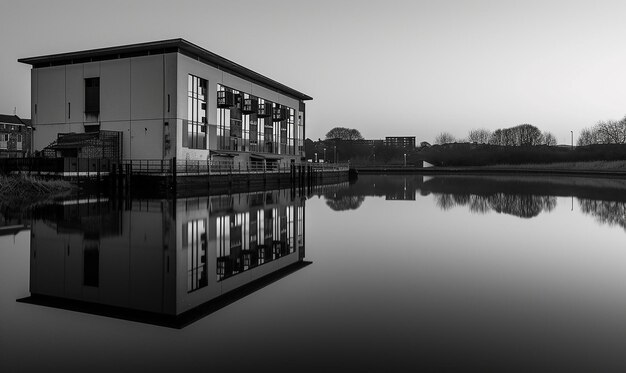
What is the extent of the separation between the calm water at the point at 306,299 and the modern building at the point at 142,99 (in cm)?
2137

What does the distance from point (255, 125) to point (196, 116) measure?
11533 millimetres

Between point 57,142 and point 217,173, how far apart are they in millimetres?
12451

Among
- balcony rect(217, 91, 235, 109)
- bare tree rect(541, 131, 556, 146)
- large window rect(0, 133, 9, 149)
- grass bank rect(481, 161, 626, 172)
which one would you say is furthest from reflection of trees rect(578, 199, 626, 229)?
bare tree rect(541, 131, 556, 146)

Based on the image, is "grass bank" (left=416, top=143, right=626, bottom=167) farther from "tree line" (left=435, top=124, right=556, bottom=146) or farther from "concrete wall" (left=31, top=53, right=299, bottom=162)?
"concrete wall" (left=31, top=53, right=299, bottom=162)

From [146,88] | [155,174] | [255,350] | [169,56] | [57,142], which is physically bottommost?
[255,350]

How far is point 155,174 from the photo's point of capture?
97.2 ft

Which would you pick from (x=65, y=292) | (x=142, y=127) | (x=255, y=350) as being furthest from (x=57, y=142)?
(x=255, y=350)

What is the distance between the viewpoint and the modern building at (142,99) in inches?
1346

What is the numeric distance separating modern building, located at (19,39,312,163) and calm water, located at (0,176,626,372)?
70.1 feet

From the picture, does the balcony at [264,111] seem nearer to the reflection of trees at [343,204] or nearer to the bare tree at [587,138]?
the reflection of trees at [343,204]

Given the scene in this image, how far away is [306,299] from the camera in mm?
6824

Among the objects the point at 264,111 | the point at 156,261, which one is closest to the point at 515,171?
the point at 264,111

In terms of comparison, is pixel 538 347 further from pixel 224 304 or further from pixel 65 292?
pixel 65 292

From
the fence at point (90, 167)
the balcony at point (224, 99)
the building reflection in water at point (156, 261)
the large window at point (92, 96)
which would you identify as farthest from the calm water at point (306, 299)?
the balcony at point (224, 99)
